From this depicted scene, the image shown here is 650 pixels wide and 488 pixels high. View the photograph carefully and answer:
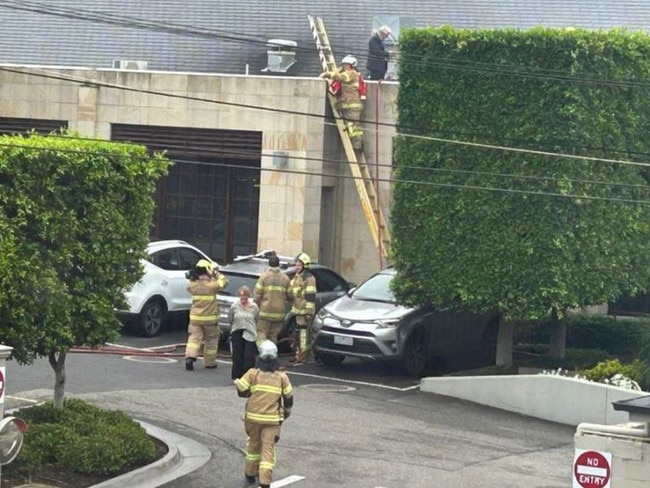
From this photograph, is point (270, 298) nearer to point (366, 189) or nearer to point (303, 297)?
point (303, 297)

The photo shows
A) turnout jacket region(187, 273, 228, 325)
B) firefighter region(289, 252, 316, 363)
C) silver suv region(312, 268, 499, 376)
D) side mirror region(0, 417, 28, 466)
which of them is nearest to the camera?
side mirror region(0, 417, 28, 466)

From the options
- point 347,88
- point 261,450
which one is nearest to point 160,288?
point 347,88

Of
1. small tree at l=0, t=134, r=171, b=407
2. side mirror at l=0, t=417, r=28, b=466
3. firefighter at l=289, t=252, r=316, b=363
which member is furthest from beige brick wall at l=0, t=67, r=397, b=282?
side mirror at l=0, t=417, r=28, b=466

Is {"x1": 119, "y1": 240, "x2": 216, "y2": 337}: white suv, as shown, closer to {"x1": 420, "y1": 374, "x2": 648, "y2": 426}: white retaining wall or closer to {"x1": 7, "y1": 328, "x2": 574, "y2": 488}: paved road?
{"x1": 7, "y1": 328, "x2": 574, "y2": 488}: paved road

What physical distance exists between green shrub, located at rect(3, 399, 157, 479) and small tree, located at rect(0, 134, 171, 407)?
401 mm

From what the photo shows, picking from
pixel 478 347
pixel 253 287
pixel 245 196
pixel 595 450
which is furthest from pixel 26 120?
pixel 595 450

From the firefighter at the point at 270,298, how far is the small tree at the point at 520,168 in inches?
80.3

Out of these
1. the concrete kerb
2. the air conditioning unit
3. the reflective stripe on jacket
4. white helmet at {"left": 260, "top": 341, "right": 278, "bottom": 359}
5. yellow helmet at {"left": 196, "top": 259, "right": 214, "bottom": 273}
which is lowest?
the concrete kerb

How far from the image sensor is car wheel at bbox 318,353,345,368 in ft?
75.9

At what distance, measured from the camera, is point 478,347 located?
2550 cm

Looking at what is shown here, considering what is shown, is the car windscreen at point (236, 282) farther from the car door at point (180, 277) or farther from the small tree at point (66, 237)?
the small tree at point (66, 237)

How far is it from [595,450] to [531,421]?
1017 centimetres

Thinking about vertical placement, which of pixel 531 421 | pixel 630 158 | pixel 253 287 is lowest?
pixel 531 421

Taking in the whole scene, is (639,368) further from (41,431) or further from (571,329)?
(41,431)
